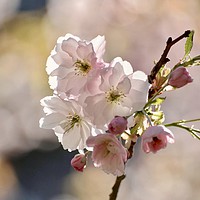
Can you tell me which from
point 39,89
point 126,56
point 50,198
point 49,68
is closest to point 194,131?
point 49,68

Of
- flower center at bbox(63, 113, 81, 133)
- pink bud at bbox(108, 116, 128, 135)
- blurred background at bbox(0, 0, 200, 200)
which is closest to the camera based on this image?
pink bud at bbox(108, 116, 128, 135)

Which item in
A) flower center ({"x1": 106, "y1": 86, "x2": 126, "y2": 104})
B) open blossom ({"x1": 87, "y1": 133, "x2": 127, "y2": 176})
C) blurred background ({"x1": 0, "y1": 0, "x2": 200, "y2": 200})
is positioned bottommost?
open blossom ({"x1": 87, "y1": 133, "x2": 127, "y2": 176})

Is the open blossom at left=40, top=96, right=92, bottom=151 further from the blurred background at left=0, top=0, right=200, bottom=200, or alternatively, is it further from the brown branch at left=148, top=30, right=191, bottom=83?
the blurred background at left=0, top=0, right=200, bottom=200

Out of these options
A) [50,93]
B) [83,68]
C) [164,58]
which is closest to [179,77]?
[164,58]

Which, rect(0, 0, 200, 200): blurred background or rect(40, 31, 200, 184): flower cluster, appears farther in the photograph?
rect(0, 0, 200, 200): blurred background

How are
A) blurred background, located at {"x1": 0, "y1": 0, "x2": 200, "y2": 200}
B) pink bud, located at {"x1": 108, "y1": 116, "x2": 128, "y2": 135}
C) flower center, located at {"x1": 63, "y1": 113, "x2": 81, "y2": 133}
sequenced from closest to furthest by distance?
1. pink bud, located at {"x1": 108, "y1": 116, "x2": 128, "y2": 135}
2. flower center, located at {"x1": 63, "y1": 113, "x2": 81, "y2": 133}
3. blurred background, located at {"x1": 0, "y1": 0, "x2": 200, "y2": 200}

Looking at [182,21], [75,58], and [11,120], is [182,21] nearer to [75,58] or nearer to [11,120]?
[11,120]

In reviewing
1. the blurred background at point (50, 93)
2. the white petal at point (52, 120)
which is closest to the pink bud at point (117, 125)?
the white petal at point (52, 120)

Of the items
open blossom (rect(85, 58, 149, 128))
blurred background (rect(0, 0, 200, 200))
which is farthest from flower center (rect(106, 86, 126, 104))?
blurred background (rect(0, 0, 200, 200))
